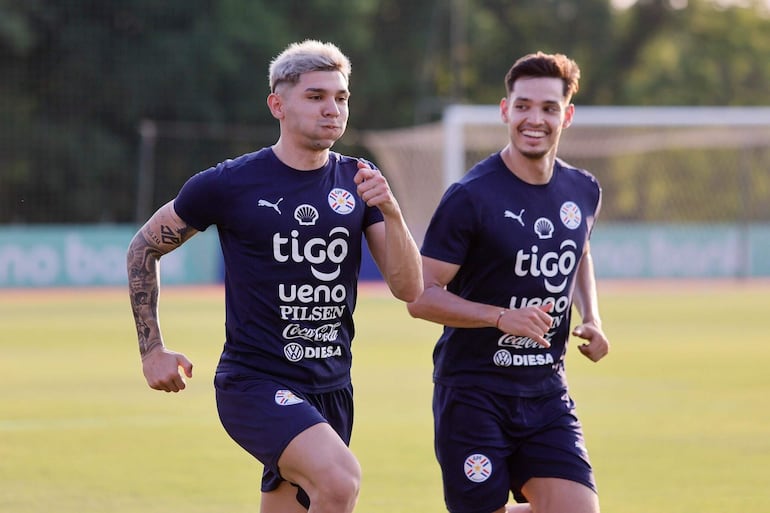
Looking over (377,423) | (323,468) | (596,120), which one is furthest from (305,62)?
(596,120)

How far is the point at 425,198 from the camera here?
34188 mm

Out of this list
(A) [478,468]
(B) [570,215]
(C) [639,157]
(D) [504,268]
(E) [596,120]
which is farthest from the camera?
(C) [639,157]

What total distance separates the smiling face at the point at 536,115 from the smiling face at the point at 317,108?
2.85 feet

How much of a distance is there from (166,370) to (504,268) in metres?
1.48

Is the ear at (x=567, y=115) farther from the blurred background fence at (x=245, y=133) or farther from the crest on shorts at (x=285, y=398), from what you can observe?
the blurred background fence at (x=245, y=133)

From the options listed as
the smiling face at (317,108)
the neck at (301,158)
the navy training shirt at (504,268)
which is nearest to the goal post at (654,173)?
the navy training shirt at (504,268)

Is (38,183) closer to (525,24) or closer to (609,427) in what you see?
(525,24)

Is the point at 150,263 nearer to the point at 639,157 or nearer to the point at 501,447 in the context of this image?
the point at 501,447

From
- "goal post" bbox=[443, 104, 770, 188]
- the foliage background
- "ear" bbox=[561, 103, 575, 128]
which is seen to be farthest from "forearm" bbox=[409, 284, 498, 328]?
the foliage background

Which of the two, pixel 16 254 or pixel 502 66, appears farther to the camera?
pixel 502 66

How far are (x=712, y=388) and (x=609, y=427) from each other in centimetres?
283

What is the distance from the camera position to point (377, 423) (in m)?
11.4

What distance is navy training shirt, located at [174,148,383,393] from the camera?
5.79m

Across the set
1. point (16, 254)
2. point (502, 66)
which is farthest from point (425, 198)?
point (502, 66)
